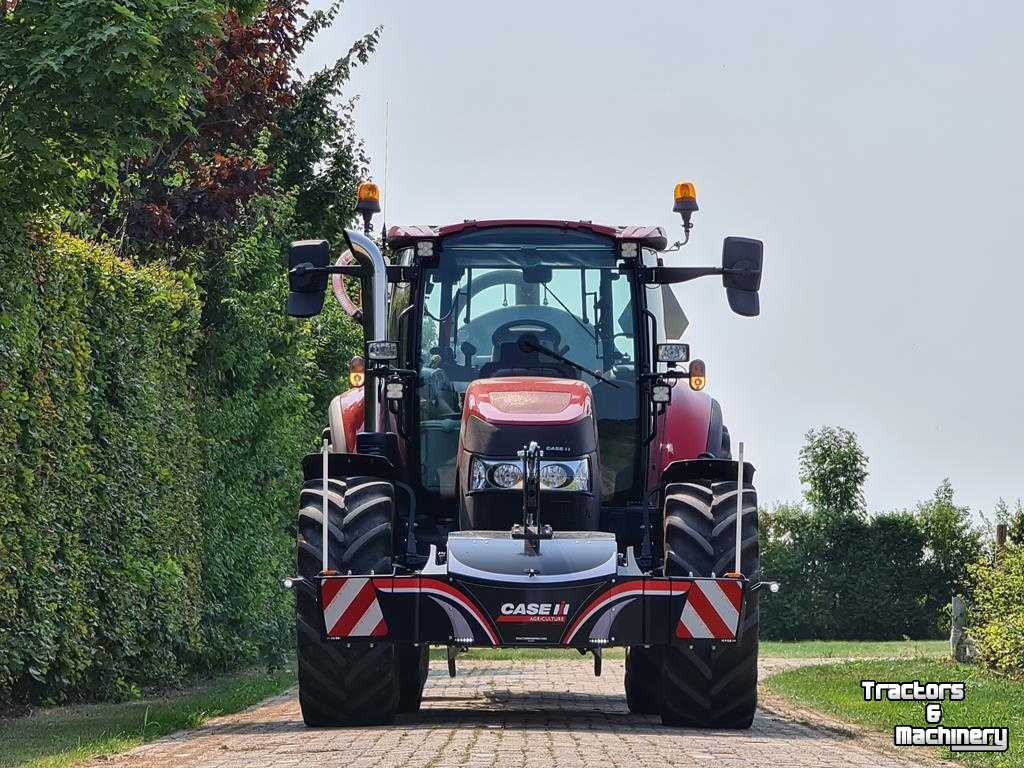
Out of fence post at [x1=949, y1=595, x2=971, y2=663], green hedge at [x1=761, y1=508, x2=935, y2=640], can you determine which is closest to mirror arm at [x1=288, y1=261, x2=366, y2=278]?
fence post at [x1=949, y1=595, x2=971, y2=663]

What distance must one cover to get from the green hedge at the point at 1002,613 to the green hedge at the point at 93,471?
32.9 ft

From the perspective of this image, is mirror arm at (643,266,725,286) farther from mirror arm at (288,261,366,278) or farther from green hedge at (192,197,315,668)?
green hedge at (192,197,315,668)

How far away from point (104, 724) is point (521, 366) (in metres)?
3.62

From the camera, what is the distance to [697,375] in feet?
41.0

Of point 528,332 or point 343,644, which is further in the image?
point 528,332

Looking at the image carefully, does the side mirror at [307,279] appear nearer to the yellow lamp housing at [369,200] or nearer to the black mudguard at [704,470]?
the yellow lamp housing at [369,200]

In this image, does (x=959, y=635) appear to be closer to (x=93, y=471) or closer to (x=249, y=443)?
(x=249, y=443)

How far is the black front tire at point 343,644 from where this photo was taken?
11422mm

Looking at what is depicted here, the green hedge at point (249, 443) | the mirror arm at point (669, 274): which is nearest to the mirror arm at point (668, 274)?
the mirror arm at point (669, 274)

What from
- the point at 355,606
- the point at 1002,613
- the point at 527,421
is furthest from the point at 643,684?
the point at 1002,613

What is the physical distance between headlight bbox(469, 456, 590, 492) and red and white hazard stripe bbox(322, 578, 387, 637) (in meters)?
0.96

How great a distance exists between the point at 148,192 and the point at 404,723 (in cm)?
1124

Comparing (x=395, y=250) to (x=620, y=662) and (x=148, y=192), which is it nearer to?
(x=148, y=192)

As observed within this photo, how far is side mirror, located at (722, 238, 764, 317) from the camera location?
11.9 m
